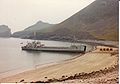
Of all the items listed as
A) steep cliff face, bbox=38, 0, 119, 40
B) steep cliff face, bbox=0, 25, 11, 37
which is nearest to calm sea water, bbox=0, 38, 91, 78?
steep cliff face, bbox=38, 0, 119, 40

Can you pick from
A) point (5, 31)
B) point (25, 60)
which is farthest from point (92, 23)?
point (25, 60)

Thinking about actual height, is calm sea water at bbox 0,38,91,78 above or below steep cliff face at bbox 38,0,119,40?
below

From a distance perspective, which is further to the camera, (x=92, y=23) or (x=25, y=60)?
(x=92, y=23)

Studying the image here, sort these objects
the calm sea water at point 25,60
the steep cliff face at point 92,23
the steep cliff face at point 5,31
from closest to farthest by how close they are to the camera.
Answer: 1. the calm sea water at point 25,60
2. the steep cliff face at point 92,23
3. the steep cliff face at point 5,31

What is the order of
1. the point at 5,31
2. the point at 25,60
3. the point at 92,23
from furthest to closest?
the point at 5,31 < the point at 92,23 < the point at 25,60

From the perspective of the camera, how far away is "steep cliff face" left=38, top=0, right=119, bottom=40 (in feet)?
288

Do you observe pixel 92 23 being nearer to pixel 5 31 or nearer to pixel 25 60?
pixel 5 31

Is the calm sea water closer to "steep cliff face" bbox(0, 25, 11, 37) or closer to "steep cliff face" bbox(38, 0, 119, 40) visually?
"steep cliff face" bbox(38, 0, 119, 40)

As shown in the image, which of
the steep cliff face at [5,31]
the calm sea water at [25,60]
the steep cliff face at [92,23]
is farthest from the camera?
the steep cliff face at [5,31]

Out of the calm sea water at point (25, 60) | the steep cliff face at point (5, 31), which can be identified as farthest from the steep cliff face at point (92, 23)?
the calm sea water at point (25, 60)

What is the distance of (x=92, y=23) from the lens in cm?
9506

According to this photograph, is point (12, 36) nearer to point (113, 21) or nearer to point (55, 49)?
point (113, 21)

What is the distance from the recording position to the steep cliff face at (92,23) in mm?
87675

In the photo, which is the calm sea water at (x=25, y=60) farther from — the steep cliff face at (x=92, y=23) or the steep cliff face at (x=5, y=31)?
the steep cliff face at (x=5, y=31)
